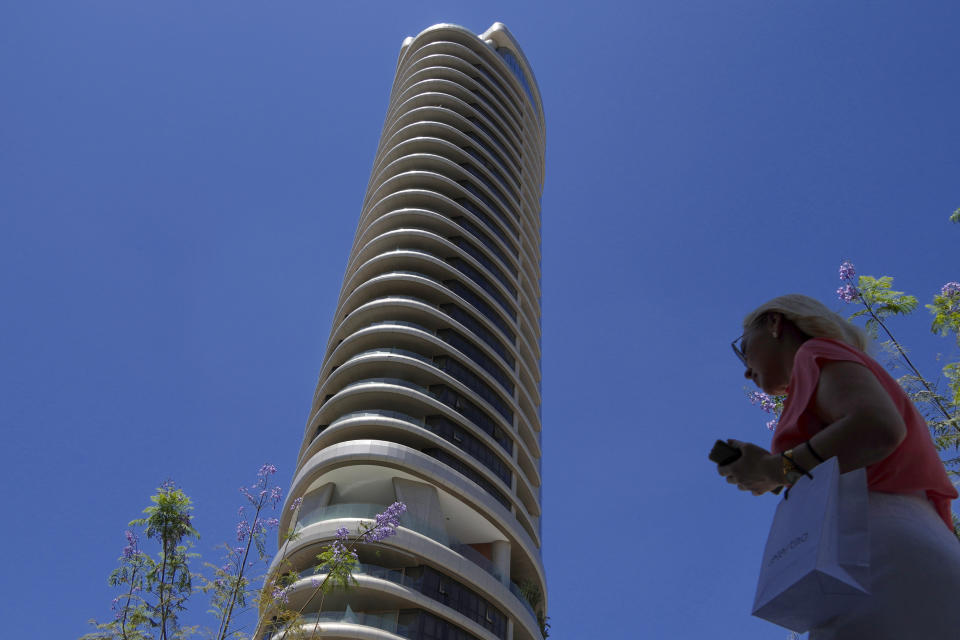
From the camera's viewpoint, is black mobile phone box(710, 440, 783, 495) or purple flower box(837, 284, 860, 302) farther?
purple flower box(837, 284, 860, 302)

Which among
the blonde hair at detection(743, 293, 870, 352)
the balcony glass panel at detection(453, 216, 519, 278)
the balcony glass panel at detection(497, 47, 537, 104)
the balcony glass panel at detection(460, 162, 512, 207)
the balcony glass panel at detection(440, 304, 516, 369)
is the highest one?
the balcony glass panel at detection(497, 47, 537, 104)

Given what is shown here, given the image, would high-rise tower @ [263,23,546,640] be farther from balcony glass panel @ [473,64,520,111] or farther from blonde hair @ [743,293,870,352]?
blonde hair @ [743,293,870,352]

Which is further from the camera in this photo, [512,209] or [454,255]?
[512,209]

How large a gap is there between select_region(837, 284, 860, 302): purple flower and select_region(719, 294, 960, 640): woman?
650cm

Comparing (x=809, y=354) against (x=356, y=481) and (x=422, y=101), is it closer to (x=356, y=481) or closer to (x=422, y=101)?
(x=356, y=481)

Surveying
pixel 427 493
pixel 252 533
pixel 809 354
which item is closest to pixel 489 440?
pixel 427 493

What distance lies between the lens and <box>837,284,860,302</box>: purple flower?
327 inches

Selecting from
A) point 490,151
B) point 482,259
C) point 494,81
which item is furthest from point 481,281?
point 494,81

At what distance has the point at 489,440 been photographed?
37.7 meters

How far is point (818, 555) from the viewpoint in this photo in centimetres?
171

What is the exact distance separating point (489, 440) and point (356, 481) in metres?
7.63

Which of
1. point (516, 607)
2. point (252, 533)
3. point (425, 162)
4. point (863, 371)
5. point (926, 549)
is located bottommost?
point (926, 549)

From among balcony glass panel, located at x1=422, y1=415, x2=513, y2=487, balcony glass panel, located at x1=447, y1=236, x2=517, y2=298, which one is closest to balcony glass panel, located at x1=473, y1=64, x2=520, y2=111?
balcony glass panel, located at x1=447, y1=236, x2=517, y2=298

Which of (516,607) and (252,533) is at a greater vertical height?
(516,607)
